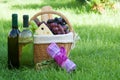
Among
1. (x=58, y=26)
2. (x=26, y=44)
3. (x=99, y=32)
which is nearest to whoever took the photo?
(x=26, y=44)

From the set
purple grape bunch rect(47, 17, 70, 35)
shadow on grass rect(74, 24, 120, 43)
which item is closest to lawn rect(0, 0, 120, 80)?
shadow on grass rect(74, 24, 120, 43)

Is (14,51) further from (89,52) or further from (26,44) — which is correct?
(89,52)

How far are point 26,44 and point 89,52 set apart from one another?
Result: 36.6 inches

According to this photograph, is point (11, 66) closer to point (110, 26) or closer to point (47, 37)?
point (47, 37)

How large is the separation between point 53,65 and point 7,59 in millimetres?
544

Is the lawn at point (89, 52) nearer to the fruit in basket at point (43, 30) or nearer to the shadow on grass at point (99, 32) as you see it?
the shadow on grass at point (99, 32)

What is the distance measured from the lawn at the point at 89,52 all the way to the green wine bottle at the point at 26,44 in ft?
→ 0.32

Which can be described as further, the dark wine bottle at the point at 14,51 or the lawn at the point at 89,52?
the dark wine bottle at the point at 14,51

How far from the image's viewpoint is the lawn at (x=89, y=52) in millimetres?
3596

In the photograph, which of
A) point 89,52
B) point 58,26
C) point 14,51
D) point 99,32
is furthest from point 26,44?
point 99,32

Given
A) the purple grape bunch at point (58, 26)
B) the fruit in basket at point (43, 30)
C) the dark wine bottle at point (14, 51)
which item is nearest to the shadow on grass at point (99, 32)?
the purple grape bunch at point (58, 26)

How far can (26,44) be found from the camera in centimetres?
385

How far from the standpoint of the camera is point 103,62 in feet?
13.3

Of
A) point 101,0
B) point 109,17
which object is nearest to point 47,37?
point 109,17
